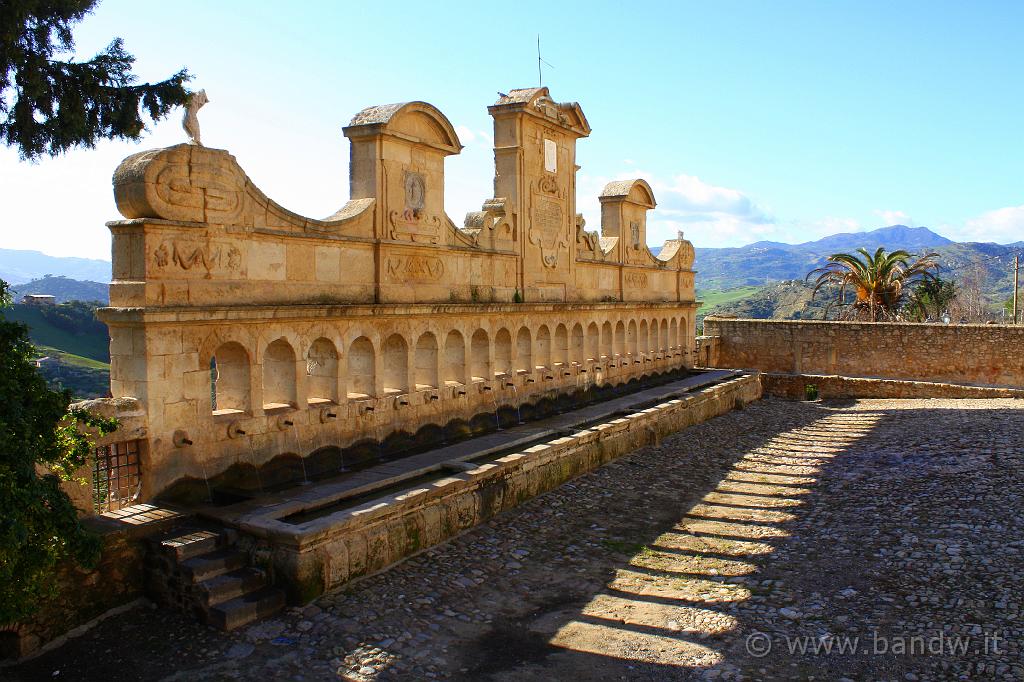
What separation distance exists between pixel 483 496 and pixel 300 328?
305 centimetres

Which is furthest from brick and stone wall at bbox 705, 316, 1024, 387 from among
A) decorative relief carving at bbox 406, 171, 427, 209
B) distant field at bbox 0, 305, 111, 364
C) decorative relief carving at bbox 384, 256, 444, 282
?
distant field at bbox 0, 305, 111, 364

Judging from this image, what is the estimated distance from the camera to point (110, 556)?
6.64 meters

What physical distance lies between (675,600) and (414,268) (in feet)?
20.0

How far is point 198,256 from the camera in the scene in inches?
323

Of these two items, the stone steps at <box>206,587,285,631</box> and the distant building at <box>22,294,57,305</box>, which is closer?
the stone steps at <box>206,587,285,631</box>

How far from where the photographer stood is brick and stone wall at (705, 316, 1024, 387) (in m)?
23.7

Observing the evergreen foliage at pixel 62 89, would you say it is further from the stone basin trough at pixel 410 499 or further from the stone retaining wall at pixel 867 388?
the stone retaining wall at pixel 867 388

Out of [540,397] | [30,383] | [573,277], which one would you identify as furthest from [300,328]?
[573,277]

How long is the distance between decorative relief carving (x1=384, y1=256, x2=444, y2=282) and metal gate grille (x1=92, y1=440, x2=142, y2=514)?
4.28 metres

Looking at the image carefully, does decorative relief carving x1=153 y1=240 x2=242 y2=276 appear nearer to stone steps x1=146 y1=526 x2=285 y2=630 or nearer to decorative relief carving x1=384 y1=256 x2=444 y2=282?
decorative relief carving x1=384 y1=256 x2=444 y2=282

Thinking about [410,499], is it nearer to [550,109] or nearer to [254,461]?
[254,461]

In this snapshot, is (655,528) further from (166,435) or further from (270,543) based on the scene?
(166,435)

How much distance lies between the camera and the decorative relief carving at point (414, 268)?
35.7 ft

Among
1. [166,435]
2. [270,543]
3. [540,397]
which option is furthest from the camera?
[540,397]
